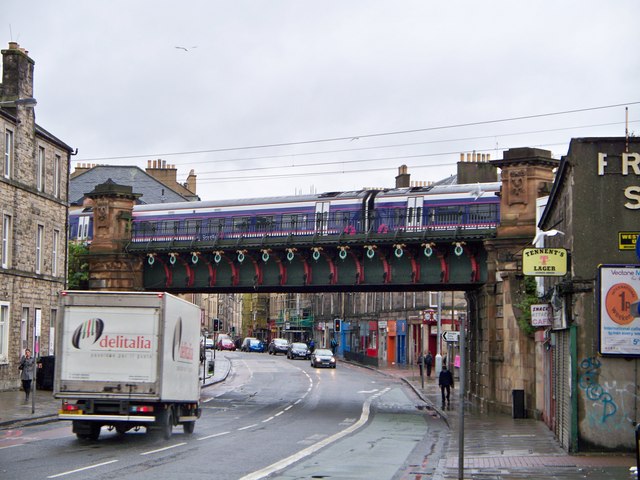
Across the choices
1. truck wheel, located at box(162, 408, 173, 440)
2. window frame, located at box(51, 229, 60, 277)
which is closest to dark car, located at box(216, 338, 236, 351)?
window frame, located at box(51, 229, 60, 277)

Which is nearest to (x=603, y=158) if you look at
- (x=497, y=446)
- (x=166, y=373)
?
(x=497, y=446)

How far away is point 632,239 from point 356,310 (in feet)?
271

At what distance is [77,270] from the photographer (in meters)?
57.4

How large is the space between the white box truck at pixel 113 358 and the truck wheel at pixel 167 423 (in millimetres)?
301

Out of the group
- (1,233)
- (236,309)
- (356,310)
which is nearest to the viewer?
(1,233)

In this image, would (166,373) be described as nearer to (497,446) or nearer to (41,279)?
(497,446)

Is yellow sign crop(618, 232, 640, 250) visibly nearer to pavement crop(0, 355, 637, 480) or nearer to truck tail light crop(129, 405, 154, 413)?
pavement crop(0, 355, 637, 480)

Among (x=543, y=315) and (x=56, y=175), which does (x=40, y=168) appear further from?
(x=543, y=315)

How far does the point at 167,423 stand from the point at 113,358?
210 cm

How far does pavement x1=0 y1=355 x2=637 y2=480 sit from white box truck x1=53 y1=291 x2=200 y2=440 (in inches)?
221

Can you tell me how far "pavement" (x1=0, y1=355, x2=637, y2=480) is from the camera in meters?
17.1

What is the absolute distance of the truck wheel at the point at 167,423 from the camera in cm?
2173

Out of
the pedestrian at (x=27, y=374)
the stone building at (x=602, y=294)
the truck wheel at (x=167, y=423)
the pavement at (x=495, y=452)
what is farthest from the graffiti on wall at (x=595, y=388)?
the pedestrian at (x=27, y=374)

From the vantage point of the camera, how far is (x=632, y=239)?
19.8m
